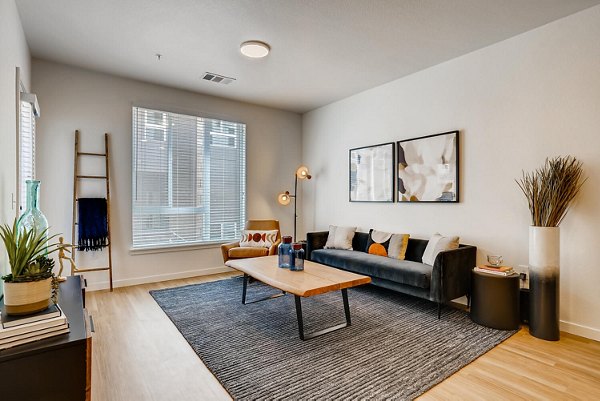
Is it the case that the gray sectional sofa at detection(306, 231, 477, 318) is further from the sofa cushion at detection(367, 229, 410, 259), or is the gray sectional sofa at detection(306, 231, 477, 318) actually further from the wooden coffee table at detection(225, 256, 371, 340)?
the wooden coffee table at detection(225, 256, 371, 340)

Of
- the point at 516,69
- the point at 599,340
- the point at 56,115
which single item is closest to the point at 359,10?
the point at 516,69

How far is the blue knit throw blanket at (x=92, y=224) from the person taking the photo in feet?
12.8

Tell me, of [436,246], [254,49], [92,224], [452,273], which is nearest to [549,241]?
[452,273]

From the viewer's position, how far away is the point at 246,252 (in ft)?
14.2

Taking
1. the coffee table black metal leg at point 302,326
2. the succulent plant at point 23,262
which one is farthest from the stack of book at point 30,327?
the coffee table black metal leg at point 302,326

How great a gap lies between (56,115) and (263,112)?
9.70ft

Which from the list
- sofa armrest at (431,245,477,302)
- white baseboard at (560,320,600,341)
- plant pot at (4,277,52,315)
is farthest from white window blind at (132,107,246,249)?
white baseboard at (560,320,600,341)

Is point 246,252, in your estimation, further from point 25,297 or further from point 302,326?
point 25,297

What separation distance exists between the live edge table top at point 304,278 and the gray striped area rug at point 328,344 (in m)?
0.45

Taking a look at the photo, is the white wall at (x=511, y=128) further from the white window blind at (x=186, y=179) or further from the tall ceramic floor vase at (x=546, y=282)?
the white window blind at (x=186, y=179)

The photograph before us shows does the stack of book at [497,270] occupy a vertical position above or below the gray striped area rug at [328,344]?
above

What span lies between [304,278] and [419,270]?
4.19ft

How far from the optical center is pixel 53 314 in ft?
4.42

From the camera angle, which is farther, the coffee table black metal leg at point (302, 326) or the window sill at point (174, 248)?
the window sill at point (174, 248)
